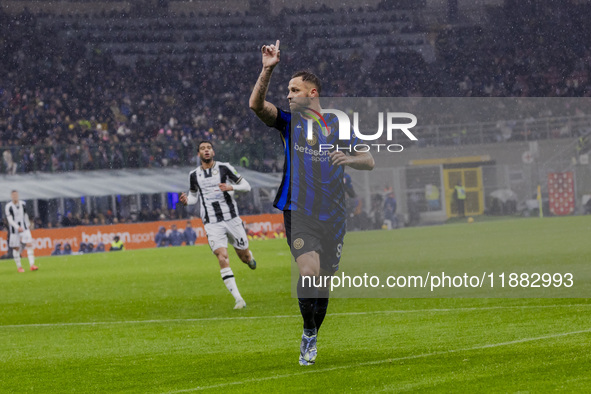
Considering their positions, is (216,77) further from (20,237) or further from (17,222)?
(17,222)

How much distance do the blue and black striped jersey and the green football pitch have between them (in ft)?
3.87

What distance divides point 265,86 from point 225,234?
6.72 meters

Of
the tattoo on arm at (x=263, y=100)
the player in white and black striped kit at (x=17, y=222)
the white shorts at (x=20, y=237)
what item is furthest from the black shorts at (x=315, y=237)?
the white shorts at (x=20, y=237)

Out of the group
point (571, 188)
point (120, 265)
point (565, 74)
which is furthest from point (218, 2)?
point (571, 188)

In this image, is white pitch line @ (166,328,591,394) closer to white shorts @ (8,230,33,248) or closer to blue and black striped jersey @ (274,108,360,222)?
blue and black striped jersey @ (274,108,360,222)

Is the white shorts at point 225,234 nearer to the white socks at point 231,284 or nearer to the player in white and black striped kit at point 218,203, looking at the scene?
the player in white and black striped kit at point 218,203

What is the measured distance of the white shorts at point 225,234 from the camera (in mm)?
12938

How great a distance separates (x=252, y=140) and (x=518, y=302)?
2849 centimetres

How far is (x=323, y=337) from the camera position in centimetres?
866

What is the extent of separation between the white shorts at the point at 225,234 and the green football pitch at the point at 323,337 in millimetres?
853

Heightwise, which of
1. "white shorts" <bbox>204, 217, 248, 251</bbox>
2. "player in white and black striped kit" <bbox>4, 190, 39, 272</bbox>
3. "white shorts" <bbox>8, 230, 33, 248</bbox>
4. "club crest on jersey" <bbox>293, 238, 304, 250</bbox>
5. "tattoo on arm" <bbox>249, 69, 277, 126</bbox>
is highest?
"tattoo on arm" <bbox>249, 69, 277, 126</bbox>

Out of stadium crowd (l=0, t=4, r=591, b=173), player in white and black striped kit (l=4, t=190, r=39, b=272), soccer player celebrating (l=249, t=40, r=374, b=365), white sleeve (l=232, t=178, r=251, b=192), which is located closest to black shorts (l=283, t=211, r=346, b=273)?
soccer player celebrating (l=249, t=40, r=374, b=365)

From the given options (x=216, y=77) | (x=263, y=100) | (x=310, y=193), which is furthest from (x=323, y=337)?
(x=216, y=77)

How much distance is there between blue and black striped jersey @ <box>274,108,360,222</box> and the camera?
7039mm
